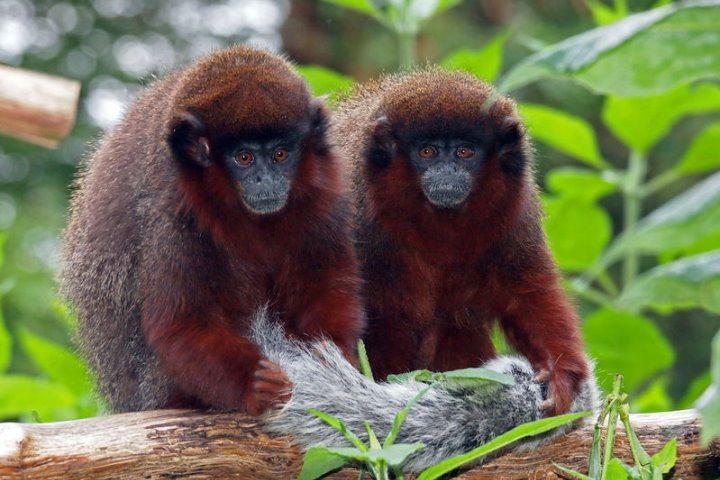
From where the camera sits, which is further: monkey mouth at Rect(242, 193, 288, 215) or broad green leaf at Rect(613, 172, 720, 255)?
monkey mouth at Rect(242, 193, 288, 215)

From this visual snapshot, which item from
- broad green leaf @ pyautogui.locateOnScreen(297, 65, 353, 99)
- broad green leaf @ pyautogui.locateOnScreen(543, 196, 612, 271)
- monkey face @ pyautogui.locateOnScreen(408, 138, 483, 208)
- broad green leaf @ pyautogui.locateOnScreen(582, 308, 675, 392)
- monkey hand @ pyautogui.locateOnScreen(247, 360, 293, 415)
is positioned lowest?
broad green leaf @ pyautogui.locateOnScreen(582, 308, 675, 392)

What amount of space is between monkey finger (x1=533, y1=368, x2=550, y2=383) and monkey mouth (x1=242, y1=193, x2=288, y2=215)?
104cm

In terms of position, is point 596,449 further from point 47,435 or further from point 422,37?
point 422,37

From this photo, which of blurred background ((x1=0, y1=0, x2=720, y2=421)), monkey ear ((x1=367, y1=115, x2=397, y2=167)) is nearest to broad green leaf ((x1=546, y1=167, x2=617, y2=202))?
blurred background ((x1=0, y1=0, x2=720, y2=421))

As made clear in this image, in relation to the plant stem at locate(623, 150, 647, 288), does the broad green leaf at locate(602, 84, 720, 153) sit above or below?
above

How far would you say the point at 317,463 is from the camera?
2.83 m

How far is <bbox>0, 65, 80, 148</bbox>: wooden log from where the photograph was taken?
13.0 feet

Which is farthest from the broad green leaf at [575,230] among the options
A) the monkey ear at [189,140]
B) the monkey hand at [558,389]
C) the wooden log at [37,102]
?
the wooden log at [37,102]

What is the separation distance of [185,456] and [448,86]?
175cm

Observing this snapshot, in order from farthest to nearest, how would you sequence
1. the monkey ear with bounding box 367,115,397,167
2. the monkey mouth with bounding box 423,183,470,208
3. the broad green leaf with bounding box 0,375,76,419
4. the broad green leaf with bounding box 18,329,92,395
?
the broad green leaf with bounding box 18,329,92,395
the broad green leaf with bounding box 0,375,76,419
the monkey ear with bounding box 367,115,397,167
the monkey mouth with bounding box 423,183,470,208

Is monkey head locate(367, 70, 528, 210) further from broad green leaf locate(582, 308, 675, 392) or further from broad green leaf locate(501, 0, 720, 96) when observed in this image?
broad green leaf locate(501, 0, 720, 96)

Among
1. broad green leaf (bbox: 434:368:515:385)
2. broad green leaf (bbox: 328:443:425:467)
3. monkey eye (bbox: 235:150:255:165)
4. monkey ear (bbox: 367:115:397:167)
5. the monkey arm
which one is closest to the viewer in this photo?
broad green leaf (bbox: 328:443:425:467)

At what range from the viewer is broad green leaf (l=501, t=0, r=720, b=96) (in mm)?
1794

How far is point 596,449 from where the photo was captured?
9.12 feet
